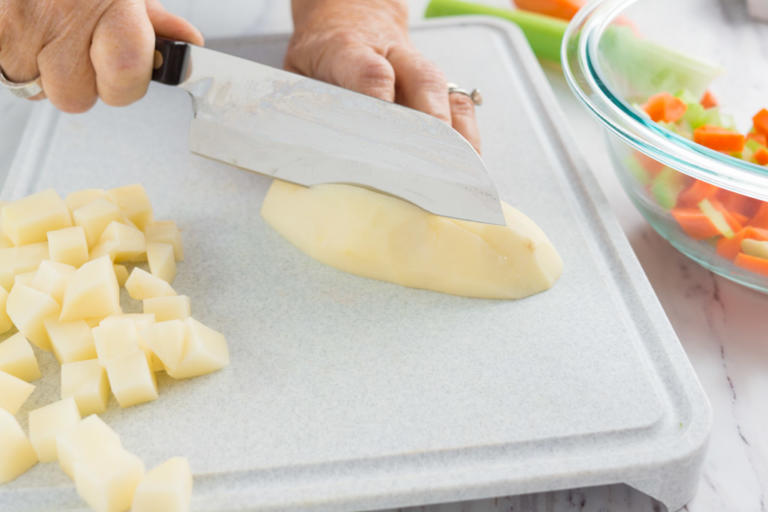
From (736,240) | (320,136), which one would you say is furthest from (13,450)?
(736,240)

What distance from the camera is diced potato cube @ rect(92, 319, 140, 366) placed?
118cm

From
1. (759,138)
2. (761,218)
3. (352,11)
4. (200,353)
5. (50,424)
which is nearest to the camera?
(50,424)

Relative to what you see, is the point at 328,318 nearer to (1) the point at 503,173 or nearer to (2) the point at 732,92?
(1) the point at 503,173

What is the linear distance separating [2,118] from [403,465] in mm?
1487

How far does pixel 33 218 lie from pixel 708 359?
1.20 metres

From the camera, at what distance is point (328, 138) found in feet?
4.49

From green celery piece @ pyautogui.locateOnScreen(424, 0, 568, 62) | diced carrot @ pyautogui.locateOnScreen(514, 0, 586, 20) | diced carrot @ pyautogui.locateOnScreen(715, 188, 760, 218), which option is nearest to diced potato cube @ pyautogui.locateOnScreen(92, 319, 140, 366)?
diced carrot @ pyautogui.locateOnScreen(715, 188, 760, 218)

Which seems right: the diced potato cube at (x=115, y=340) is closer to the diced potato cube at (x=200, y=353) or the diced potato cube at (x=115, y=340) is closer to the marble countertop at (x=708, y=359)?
the diced potato cube at (x=200, y=353)

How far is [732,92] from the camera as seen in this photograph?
1.80 metres

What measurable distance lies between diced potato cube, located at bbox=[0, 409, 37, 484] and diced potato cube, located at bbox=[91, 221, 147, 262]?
1.23ft

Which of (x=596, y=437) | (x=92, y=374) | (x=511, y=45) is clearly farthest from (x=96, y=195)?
(x=511, y=45)

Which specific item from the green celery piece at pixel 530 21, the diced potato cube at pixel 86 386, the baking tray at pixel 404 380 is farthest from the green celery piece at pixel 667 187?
the diced potato cube at pixel 86 386

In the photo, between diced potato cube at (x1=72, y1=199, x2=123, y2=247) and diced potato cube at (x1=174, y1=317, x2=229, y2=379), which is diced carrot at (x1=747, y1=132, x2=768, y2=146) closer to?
diced potato cube at (x1=174, y1=317, x2=229, y2=379)

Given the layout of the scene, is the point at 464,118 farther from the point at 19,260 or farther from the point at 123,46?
the point at 19,260
